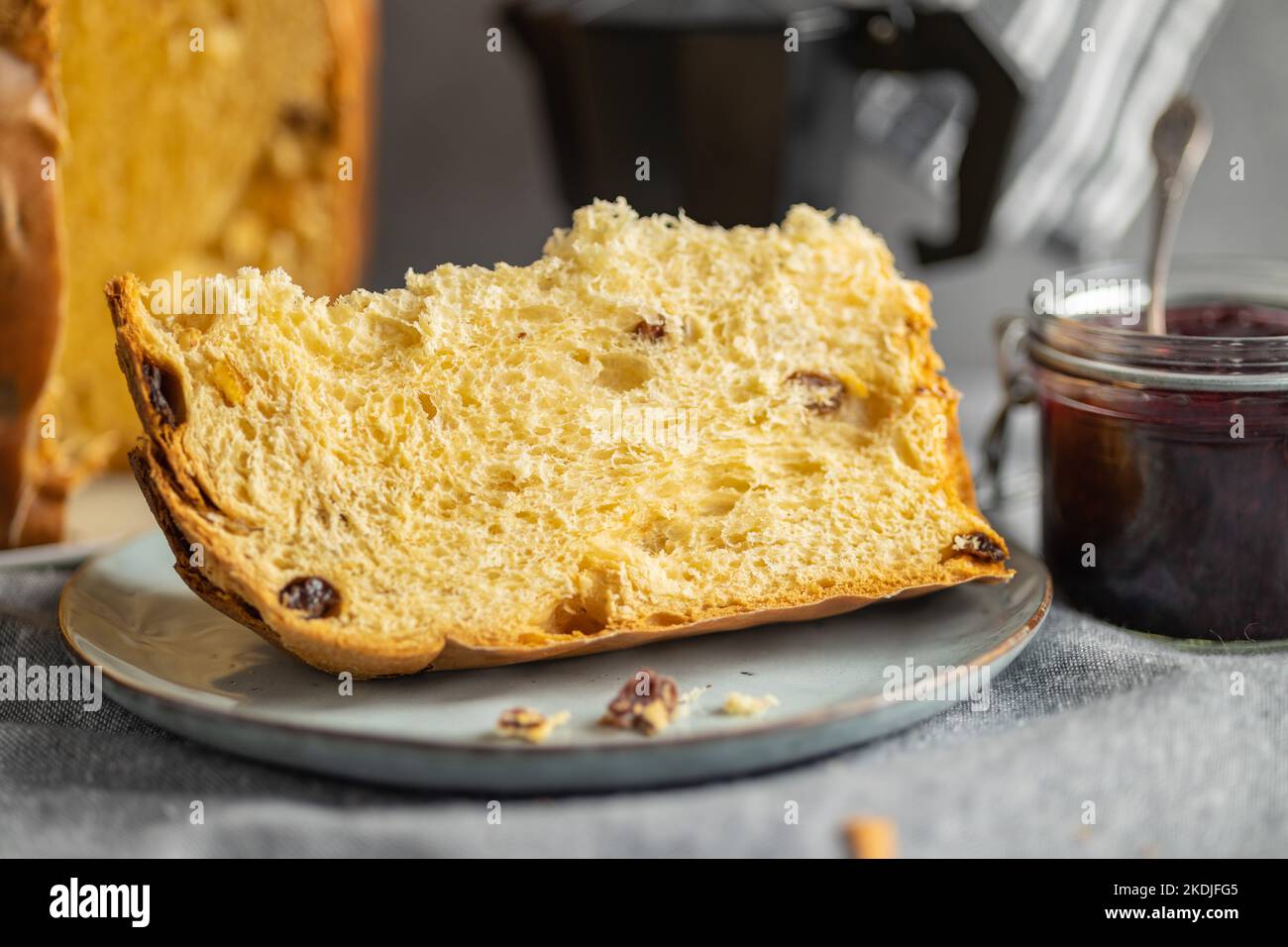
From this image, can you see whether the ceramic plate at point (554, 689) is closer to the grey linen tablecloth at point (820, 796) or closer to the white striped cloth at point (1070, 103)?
the grey linen tablecloth at point (820, 796)

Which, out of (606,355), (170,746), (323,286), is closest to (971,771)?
(606,355)

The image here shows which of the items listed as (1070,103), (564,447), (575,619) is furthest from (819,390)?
(1070,103)

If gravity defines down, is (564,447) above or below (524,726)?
above

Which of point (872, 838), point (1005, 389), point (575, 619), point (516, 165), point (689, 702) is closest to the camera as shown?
point (872, 838)

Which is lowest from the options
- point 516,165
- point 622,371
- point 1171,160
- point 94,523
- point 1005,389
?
point 94,523

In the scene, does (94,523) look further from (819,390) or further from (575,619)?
(819,390)

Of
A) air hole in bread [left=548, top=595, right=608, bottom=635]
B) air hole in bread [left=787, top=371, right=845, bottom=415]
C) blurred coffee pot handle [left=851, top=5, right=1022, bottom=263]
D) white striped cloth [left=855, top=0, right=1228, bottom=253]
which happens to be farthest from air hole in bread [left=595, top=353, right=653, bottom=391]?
white striped cloth [left=855, top=0, right=1228, bottom=253]
